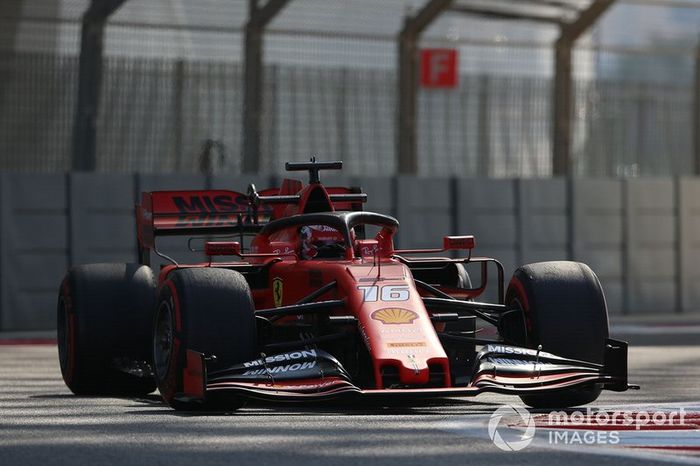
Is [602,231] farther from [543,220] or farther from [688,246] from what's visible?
[688,246]

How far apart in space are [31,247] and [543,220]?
5805 mm

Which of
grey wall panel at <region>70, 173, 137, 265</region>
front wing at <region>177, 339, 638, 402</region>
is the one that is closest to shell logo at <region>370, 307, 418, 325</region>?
front wing at <region>177, 339, 638, 402</region>

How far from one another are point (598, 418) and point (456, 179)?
10.0 meters

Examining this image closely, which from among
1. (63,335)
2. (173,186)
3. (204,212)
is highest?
(173,186)

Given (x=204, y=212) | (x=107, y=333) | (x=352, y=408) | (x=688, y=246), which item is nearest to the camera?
(x=352, y=408)

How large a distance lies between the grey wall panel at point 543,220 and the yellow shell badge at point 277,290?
864 cm

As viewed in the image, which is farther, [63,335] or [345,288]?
[63,335]

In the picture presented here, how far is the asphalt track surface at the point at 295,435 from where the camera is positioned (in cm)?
609

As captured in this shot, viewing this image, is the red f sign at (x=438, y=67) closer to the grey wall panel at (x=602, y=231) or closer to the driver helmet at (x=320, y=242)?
the grey wall panel at (x=602, y=231)

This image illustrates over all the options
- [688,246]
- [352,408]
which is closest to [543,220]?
[688,246]

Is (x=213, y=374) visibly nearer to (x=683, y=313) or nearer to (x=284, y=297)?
(x=284, y=297)

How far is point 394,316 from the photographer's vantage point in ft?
26.5

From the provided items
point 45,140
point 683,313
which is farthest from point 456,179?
point 45,140

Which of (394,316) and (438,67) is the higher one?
(438,67)
